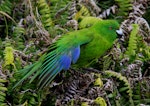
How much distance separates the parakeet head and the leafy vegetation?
349mm

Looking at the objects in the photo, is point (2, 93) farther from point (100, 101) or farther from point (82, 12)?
point (82, 12)

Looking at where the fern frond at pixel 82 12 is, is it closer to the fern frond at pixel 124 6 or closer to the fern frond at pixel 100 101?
the fern frond at pixel 124 6

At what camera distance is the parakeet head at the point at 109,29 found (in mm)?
4531

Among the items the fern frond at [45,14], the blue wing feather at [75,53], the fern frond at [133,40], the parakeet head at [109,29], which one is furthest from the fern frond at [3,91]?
the fern frond at [133,40]

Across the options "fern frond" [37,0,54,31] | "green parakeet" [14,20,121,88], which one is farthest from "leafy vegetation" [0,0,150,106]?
"green parakeet" [14,20,121,88]

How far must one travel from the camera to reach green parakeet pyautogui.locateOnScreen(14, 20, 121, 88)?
14.1 feet

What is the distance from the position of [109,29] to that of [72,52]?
1.60 feet

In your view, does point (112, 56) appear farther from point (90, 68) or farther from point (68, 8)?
point (68, 8)

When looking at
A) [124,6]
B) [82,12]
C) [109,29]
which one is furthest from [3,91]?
[124,6]

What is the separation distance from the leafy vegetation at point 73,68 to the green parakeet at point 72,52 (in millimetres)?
132

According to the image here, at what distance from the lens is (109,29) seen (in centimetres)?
455

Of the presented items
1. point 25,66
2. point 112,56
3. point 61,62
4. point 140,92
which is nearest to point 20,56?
point 25,66

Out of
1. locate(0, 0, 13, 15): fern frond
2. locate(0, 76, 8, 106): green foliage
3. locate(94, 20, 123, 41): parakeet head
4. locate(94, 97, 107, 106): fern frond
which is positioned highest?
locate(0, 0, 13, 15): fern frond

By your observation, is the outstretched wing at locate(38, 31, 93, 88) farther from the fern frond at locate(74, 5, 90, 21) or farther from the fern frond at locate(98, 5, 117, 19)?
the fern frond at locate(98, 5, 117, 19)
